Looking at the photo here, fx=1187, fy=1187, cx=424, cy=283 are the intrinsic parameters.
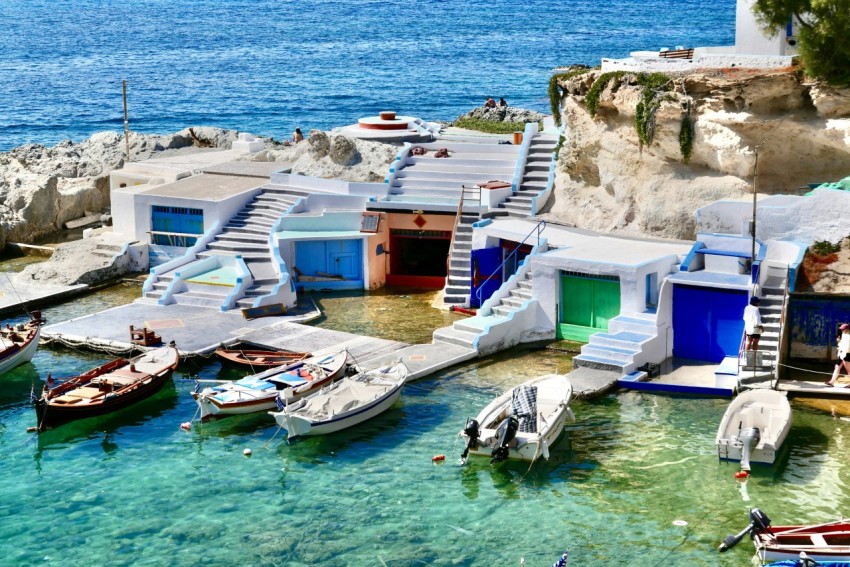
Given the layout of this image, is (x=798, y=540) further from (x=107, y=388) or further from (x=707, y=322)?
(x=107, y=388)

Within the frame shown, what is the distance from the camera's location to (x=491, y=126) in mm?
54500

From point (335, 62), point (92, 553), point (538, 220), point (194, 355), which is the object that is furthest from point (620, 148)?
point (335, 62)

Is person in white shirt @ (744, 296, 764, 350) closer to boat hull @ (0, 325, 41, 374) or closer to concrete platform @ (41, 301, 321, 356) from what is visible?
concrete platform @ (41, 301, 321, 356)

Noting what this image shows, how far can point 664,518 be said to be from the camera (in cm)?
2444

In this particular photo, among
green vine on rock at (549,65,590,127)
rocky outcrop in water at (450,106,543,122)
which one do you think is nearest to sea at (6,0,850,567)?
green vine on rock at (549,65,590,127)

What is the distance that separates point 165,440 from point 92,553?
5780 millimetres

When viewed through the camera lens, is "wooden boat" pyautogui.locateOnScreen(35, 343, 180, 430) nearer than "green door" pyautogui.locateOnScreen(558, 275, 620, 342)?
Yes

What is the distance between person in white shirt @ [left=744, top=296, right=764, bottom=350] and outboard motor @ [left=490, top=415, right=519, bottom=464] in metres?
7.42

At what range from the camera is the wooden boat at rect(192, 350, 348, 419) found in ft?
97.2

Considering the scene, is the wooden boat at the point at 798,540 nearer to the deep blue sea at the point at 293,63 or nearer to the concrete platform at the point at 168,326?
the concrete platform at the point at 168,326

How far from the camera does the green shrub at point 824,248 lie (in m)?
33.6

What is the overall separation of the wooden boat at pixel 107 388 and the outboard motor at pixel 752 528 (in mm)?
15383

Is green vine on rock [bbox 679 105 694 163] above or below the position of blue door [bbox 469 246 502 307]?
above

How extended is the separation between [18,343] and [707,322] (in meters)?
19.4
